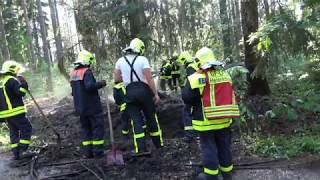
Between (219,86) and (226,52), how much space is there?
1226 cm

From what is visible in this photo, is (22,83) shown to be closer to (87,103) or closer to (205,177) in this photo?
(87,103)

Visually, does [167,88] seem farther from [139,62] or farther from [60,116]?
[139,62]

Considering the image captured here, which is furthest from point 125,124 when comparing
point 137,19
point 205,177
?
point 137,19

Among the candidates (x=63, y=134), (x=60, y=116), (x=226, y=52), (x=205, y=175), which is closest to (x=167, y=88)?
(x=226, y=52)

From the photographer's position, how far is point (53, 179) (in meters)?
6.99

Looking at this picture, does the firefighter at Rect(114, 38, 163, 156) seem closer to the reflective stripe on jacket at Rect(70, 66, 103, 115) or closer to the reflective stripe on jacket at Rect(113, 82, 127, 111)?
the reflective stripe on jacket at Rect(70, 66, 103, 115)

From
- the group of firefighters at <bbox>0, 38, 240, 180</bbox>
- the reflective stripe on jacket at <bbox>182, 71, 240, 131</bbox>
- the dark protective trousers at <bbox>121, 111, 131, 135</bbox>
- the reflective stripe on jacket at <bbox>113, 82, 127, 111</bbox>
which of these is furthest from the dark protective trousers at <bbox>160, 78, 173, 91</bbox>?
the reflective stripe on jacket at <bbox>182, 71, 240, 131</bbox>

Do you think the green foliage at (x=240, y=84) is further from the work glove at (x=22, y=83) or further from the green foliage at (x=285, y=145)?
the work glove at (x=22, y=83)


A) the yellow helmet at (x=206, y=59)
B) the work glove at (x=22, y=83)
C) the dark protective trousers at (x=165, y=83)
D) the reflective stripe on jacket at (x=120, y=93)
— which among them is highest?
the yellow helmet at (x=206, y=59)

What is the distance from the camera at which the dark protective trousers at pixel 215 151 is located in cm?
589

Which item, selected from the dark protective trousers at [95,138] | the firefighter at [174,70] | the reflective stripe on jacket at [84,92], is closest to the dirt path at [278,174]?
the dark protective trousers at [95,138]

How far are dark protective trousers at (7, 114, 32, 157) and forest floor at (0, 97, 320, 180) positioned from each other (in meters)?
0.33

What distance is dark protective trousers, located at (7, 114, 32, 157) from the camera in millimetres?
8773

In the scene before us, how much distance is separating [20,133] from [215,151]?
4767mm
